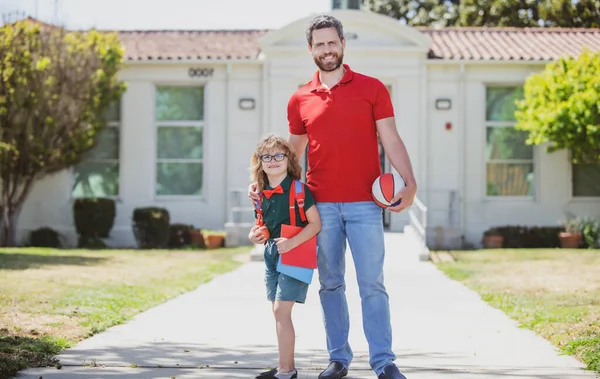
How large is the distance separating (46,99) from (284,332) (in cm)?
1292

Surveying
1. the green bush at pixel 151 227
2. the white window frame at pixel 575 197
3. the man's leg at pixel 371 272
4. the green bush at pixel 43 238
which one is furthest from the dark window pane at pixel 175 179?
the man's leg at pixel 371 272

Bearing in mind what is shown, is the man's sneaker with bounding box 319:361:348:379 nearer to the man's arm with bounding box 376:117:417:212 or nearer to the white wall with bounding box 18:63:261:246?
the man's arm with bounding box 376:117:417:212

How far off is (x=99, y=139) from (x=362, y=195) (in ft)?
47.1

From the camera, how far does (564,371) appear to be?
5738 mm

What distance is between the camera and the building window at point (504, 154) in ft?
61.9

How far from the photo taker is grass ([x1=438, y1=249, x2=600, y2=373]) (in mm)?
7042

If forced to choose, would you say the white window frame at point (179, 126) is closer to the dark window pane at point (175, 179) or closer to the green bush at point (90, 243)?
the dark window pane at point (175, 179)

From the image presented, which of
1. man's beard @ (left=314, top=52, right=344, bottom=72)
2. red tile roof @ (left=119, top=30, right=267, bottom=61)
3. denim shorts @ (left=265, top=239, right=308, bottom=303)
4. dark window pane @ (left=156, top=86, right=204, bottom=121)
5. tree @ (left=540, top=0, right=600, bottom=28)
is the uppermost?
tree @ (left=540, top=0, right=600, bottom=28)

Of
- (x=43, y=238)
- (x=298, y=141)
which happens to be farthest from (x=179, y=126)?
(x=298, y=141)

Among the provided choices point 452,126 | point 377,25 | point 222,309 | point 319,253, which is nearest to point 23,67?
point 377,25

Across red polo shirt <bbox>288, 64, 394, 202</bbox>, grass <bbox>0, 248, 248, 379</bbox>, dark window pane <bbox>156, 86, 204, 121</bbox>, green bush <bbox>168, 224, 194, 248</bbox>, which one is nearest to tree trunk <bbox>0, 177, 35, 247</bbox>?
grass <bbox>0, 248, 248, 379</bbox>

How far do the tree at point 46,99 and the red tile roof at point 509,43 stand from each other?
21.5ft

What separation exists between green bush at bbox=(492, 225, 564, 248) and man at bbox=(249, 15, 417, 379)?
12956 millimetres

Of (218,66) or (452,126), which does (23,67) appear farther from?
(452,126)
